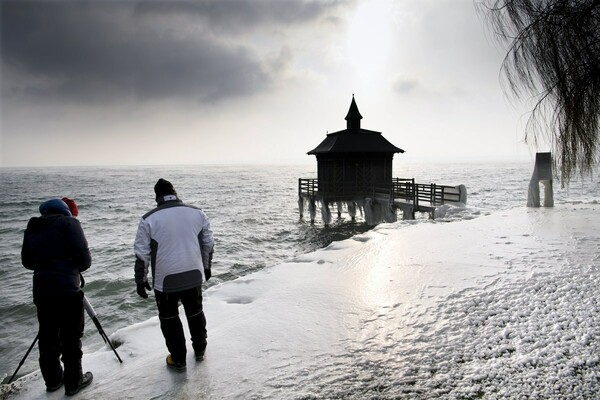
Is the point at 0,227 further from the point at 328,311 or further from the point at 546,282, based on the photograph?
the point at 546,282

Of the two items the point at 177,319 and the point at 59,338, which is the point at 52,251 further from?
the point at 177,319

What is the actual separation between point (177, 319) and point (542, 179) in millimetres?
14363

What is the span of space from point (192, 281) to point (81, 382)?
4.64ft

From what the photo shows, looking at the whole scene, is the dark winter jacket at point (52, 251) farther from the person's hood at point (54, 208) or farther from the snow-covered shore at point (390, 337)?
the snow-covered shore at point (390, 337)

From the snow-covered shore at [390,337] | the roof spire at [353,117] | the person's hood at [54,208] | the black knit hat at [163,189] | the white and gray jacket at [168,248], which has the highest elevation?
the roof spire at [353,117]

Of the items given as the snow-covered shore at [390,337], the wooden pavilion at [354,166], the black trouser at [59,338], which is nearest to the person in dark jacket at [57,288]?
the black trouser at [59,338]

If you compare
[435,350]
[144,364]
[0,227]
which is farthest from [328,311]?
[0,227]

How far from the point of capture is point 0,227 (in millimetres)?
29016

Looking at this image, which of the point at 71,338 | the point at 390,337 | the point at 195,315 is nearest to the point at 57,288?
the point at 71,338

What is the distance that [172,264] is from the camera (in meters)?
3.55

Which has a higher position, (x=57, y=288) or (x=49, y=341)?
(x=57, y=288)

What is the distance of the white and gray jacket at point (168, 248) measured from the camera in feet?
11.6

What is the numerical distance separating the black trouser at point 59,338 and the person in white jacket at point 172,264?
69cm

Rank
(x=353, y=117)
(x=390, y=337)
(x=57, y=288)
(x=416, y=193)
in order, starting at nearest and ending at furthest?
(x=57, y=288)
(x=390, y=337)
(x=416, y=193)
(x=353, y=117)
